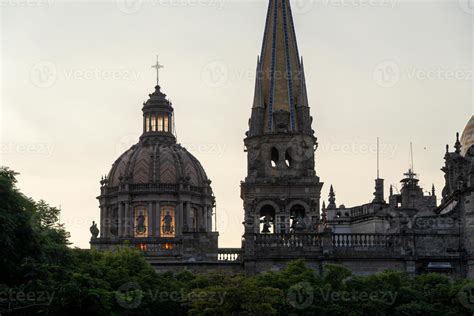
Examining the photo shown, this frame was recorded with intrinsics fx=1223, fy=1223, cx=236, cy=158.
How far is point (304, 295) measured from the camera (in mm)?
61531

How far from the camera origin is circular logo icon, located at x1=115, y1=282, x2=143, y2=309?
190ft

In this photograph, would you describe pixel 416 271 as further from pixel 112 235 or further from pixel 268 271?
pixel 112 235

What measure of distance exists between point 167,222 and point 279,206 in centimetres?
3277

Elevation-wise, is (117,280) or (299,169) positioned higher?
(299,169)

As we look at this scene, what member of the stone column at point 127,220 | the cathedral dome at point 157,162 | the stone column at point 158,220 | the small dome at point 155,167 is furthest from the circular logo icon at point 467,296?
the small dome at point 155,167

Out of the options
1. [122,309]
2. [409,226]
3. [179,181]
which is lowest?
[122,309]

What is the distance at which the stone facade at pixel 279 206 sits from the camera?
72812mm

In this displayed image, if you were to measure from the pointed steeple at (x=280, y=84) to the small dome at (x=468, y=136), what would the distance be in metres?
12.0

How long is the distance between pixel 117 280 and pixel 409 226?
72.4 ft

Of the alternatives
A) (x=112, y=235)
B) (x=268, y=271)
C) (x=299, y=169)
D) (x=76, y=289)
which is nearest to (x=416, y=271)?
(x=268, y=271)

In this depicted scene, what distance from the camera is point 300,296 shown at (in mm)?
61562

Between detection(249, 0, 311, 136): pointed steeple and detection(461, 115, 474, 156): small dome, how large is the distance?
39.4 feet

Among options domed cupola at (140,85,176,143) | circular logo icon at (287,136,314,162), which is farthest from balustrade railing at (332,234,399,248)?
domed cupola at (140,85,176,143)

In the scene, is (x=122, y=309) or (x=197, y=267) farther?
(x=197, y=267)
